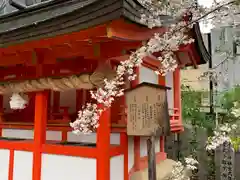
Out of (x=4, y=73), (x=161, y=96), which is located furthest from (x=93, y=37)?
(x=4, y=73)

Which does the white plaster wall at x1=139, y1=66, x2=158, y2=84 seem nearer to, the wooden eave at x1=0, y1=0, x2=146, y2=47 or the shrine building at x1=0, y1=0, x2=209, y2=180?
the shrine building at x1=0, y1=0, x2=209, y2=180

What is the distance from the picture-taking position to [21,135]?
5.52 metres

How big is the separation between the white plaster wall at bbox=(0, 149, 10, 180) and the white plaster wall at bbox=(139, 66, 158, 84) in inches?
110

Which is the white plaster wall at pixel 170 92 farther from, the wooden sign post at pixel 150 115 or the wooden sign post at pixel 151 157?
the wooden sign post at pixel 151 157

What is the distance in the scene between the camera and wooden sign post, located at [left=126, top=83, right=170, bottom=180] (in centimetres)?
357

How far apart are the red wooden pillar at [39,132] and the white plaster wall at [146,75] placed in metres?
1.77

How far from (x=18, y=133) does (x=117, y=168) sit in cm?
250

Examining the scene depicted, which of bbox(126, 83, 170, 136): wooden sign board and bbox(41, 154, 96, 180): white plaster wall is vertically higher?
bbox(126, 83, 170, 136): wooden sign board

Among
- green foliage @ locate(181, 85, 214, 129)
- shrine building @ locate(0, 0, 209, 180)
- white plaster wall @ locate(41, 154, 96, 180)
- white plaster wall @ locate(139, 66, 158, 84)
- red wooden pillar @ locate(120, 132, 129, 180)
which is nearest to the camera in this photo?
shrine building @ locate(0, 0, 209, 180)

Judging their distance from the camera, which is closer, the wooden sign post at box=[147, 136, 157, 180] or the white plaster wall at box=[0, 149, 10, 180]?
the wooden sign post at box=[147, 136, 157, 180]

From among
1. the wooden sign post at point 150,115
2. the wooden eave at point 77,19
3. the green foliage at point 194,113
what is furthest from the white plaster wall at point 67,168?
the green foliage at point 194,113

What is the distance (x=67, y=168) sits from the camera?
13.6 feet

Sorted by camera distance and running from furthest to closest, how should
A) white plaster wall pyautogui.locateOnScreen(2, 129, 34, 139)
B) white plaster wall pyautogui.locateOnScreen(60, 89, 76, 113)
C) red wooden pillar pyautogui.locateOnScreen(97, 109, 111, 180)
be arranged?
1. white plaster wall pyautogui.locateOnScreen(60, 89, 76, 113)
2. white plaster wall pyautogui.locateOnScreen(2, 129, 34, 139)
3. red wooden pillar pyautogui.locateOnScreen(97, 109, 111, 180)

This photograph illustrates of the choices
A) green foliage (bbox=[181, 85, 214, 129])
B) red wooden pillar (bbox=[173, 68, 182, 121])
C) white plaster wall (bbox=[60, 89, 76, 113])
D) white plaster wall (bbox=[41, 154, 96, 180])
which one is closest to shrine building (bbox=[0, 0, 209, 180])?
white plaster wall (bbox=[41, 154, 96, 180])
